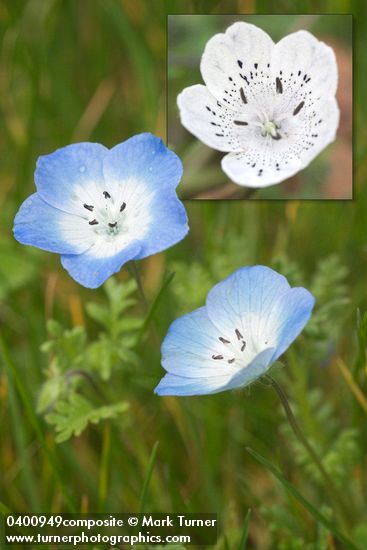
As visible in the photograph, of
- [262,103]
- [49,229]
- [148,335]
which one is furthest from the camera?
[148,335]

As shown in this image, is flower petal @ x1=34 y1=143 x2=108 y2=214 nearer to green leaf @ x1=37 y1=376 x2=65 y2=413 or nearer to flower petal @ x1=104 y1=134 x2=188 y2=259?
flower petal @ x1=104 y1=134 x2=188 y2=259

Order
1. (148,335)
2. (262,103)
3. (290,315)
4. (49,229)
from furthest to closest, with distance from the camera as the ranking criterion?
(148,335)
(262,103)
(49,229)
(290,315)

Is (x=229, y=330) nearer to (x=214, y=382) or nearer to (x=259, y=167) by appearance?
(x=214, y=382)

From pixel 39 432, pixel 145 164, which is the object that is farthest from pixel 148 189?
pixel 39 432

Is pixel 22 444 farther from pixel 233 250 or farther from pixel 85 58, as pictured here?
pixel 85 58

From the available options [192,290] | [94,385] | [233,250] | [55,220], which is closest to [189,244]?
[233,250]

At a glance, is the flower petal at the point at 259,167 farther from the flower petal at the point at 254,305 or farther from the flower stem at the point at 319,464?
Answer: the flower stem at the point at 319,464
